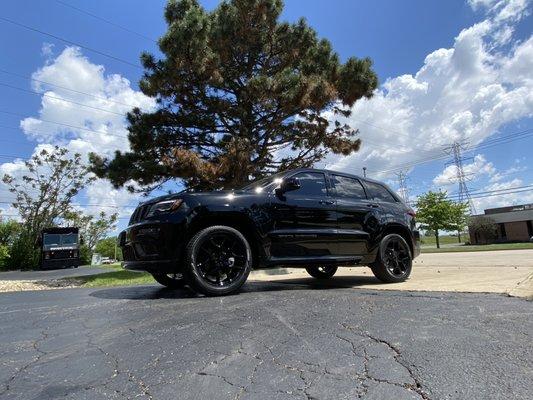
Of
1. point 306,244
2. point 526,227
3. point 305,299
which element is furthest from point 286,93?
point 526,227

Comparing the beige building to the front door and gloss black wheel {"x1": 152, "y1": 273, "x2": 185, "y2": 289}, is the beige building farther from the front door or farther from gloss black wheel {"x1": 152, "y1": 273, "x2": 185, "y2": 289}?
gloss black wheel {"x1": 152, "y1": 273, "x2": 185, "y2": 289}

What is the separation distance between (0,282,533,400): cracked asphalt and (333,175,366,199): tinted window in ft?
8.24

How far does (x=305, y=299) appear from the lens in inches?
181

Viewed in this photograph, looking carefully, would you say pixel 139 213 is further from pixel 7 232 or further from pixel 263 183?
pixel 7 232

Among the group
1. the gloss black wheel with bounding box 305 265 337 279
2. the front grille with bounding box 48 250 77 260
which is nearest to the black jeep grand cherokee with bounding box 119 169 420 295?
the gloss black wheel with bounding box 305 265 337 279

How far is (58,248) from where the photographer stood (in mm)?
29969

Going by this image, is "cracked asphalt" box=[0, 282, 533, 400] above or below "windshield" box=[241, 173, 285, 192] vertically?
below

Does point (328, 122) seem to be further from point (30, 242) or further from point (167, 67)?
point (30, 242)

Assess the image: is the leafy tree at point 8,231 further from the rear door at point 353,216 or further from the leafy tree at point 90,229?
the rear door at point 353,216

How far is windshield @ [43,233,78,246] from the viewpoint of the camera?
29859mm

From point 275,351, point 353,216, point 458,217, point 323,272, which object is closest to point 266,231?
point 353,216

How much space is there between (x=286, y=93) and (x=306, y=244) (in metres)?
9.58

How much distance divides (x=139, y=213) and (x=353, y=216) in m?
3.04

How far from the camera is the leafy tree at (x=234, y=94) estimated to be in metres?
14.4
